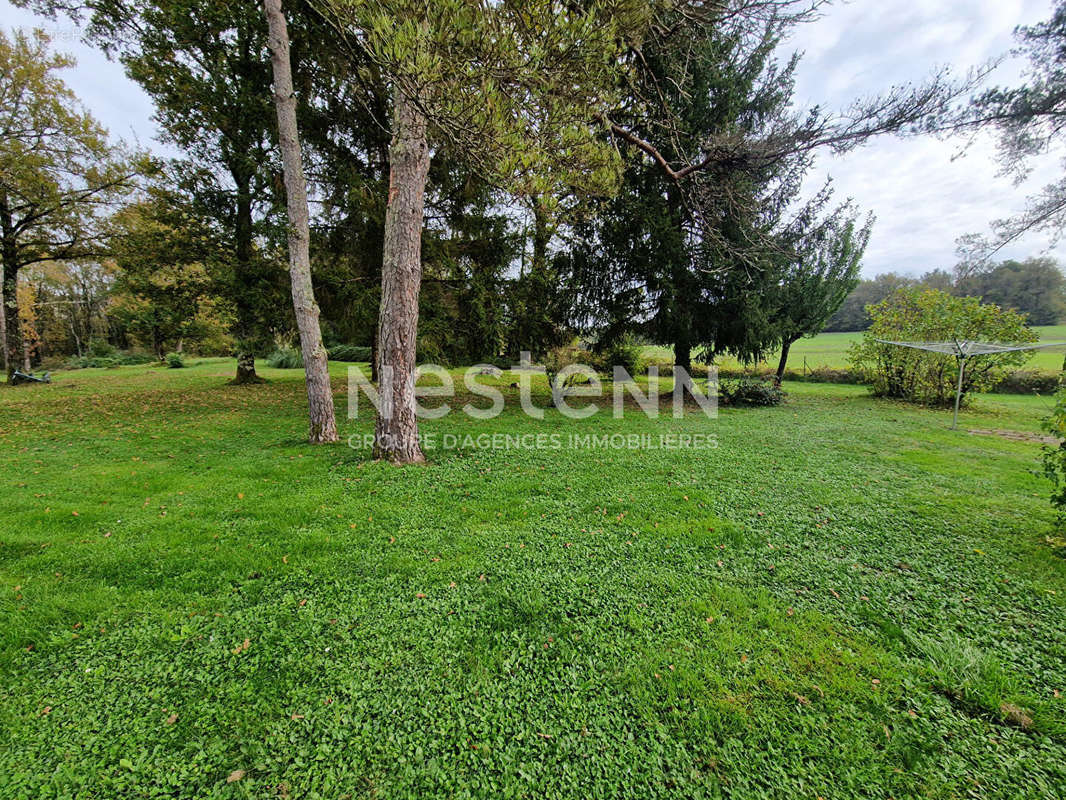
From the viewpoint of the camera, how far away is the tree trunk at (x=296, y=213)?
5.39 m

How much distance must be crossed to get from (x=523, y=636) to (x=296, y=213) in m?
6.42

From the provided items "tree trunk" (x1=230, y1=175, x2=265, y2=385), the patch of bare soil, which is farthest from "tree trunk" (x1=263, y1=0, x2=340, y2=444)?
the patch of bare soil

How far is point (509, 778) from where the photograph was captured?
1.55 meters

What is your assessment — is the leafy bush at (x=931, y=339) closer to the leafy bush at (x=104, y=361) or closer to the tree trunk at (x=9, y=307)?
the tree trunk at (x=9, y=307)

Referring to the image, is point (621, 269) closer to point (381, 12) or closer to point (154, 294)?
point (381, 12)

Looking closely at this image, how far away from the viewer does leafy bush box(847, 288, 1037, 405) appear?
402 inches

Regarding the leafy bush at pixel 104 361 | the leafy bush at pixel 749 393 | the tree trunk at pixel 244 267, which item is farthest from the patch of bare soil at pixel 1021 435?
the leafy bush at pixel 104 361

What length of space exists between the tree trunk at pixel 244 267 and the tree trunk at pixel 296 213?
5.16m

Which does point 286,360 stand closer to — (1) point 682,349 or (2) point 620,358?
(2) point 620,358

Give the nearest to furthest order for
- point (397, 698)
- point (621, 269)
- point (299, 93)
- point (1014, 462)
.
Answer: point (397, 698), point (1014, 462), point (299, 93), point (621, 269)

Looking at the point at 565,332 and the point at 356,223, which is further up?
the point at 356,223

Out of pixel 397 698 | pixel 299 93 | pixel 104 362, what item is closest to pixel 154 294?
pixel 299 93

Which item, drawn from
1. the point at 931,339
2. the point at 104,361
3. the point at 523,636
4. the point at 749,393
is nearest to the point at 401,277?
the point at 523,636

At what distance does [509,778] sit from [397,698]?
672mm
